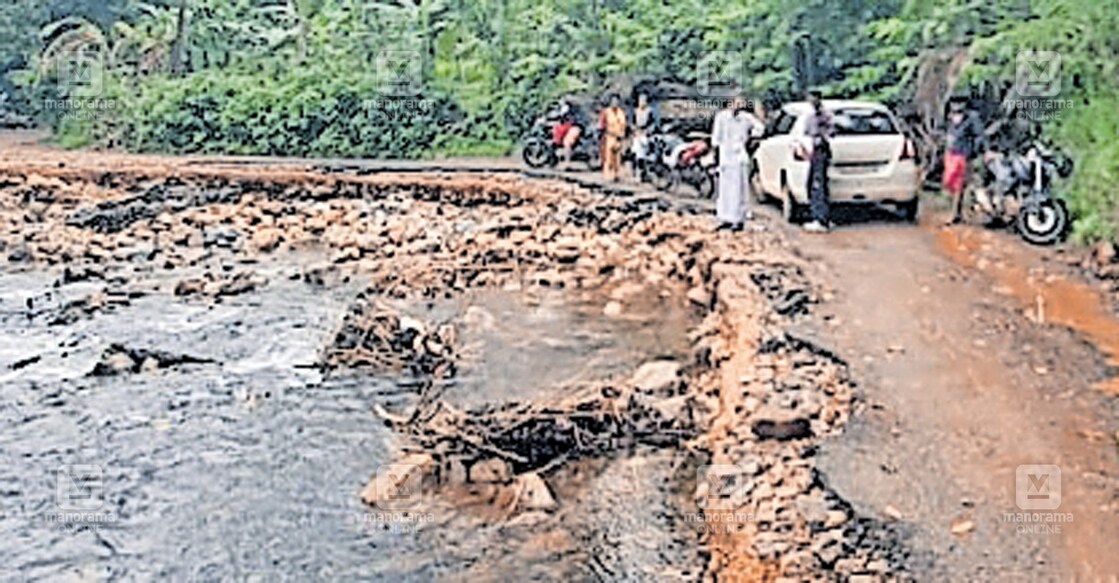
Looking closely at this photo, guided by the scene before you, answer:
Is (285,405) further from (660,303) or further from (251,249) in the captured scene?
(251,249)

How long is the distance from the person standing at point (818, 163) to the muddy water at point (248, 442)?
231 centimetres

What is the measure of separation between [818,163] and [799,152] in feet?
1.43

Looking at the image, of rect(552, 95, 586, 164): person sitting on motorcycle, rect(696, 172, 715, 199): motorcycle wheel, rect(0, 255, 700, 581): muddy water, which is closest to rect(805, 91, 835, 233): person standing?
rect(0, 255, 700, 581): muddy water

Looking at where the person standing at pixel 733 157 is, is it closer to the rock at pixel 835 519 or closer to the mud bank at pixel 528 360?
the mud bank at pixel 528 360

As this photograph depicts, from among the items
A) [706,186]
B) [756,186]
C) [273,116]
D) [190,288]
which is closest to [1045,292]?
[756,186]

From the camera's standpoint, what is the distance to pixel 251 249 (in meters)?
19.7

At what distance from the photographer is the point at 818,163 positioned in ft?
49.6

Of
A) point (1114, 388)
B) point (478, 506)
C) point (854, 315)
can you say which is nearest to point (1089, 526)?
point (1114, 388)

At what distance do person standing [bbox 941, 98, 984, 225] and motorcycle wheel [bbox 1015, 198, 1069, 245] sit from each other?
4.84 ft

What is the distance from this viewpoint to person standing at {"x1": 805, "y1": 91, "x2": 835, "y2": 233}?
49.5 ft

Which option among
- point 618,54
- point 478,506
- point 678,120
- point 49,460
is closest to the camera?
point 478,506

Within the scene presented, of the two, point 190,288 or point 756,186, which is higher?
point 756,186

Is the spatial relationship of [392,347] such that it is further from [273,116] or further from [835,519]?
[273,116]

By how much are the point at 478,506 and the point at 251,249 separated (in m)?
11.6
